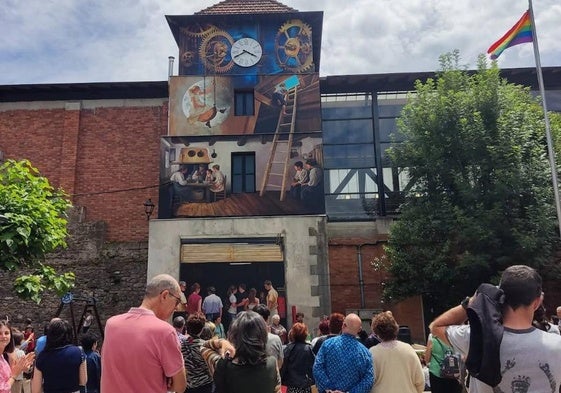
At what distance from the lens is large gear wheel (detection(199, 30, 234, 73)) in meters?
18.4

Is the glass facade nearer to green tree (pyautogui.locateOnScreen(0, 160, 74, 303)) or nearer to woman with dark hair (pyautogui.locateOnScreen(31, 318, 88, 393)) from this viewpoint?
green tree (pyautogui.locateOnScreen(0, 160, 74, 303))

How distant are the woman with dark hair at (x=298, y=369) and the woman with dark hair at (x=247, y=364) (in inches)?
97.4

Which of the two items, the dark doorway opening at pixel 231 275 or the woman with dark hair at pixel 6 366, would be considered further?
the dark doorway opening at pixel 231 275

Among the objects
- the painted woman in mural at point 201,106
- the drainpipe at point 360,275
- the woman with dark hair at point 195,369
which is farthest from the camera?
the painted woman in mural at point 201,106

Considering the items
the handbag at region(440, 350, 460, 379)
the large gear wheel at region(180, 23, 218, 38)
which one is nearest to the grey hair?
the handbag at region(440, 350, 460, 379)

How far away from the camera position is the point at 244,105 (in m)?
17.9

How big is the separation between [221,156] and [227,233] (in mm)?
2643

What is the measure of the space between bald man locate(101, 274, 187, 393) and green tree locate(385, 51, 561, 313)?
12115 millimetres

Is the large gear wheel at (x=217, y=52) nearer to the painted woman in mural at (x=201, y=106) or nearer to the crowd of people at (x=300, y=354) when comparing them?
the painted woman in mural at (x=201, y=106)

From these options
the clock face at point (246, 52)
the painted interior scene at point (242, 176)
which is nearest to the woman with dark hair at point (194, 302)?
the painted interior scene at point (242, 176)

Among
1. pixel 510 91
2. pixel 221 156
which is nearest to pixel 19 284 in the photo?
pixel 221 156

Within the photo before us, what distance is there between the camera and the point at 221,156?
15852mm

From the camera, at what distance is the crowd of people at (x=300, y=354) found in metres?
2.45

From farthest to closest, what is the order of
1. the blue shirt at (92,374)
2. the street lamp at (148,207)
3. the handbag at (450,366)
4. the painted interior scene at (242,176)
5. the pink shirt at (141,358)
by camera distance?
1. the street lamp at (148,207)
2. the painted interior scene at (242,176)
3. the blue shirt at (92,374)
4. the handbag at (450,366)
5. the pink shirt at (141,358)
